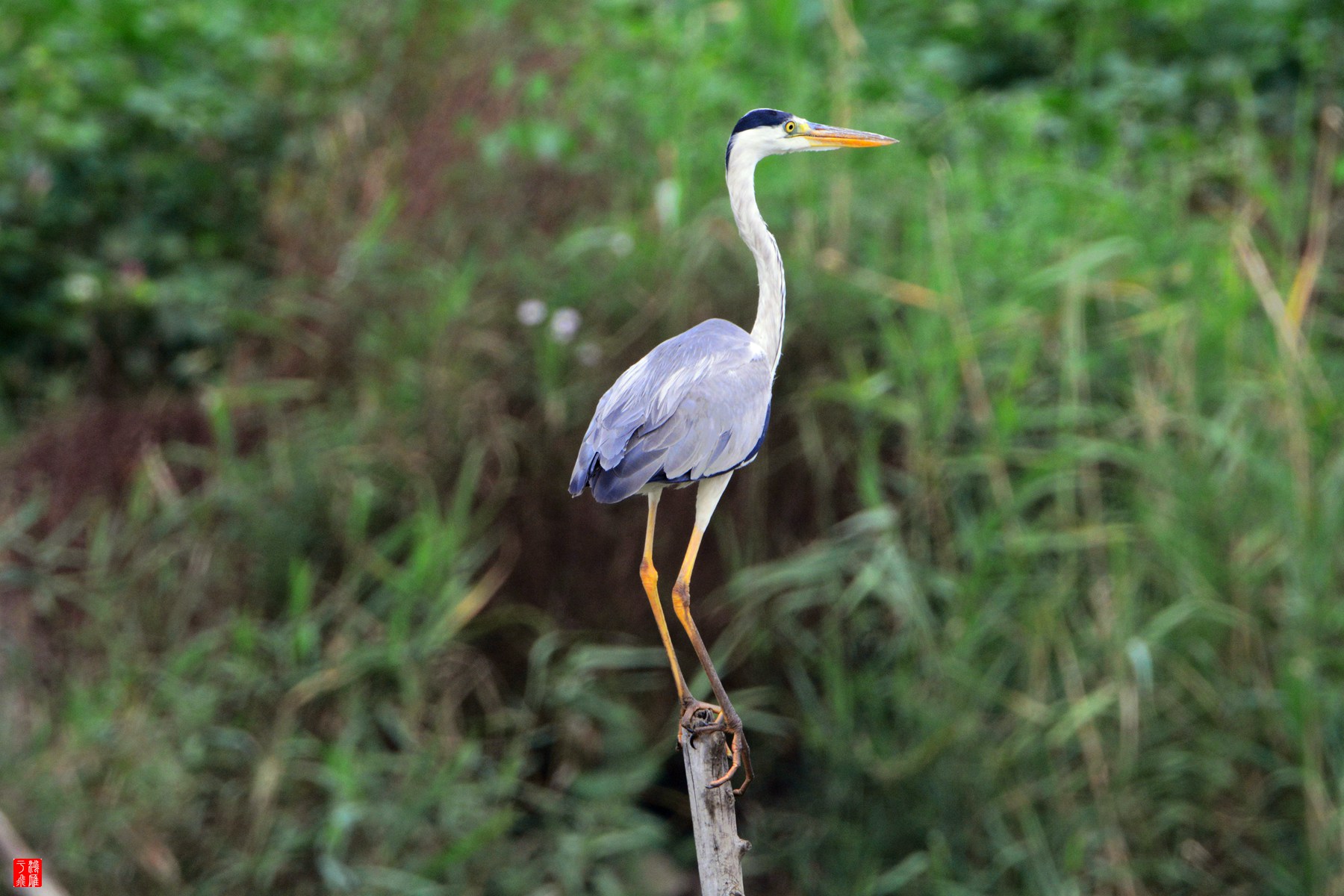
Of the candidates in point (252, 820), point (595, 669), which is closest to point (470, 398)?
point (595, 669)

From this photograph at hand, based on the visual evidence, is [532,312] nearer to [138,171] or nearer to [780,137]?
[780,137]

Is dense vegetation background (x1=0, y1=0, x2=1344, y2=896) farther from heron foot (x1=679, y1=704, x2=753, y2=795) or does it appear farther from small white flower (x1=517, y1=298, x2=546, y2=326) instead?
heron foot (x1=679, y1=704, x2=753, y2=795)

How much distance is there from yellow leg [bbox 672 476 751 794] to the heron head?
531mm

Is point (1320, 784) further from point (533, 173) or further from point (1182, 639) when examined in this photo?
point (533, 173)

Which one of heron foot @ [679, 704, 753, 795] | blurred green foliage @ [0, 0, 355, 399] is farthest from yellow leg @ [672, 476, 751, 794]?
blurred green foliage @ [0, 0, 355, 399]

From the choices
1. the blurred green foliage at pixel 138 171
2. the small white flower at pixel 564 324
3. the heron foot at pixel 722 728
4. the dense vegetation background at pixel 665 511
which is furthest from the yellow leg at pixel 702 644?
the blurred green foliage at pixel 138 171

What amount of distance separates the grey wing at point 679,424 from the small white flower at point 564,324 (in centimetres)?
227

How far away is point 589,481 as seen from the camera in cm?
206

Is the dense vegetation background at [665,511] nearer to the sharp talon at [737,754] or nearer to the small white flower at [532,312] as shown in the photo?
the small white flower at [532,312]

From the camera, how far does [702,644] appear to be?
7.38 feet

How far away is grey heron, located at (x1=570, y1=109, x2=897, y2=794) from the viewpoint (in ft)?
6.58

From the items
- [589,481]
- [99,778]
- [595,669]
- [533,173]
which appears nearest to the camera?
[589,481]

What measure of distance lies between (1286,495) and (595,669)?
2266 mm

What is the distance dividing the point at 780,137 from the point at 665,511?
237 centimetres
